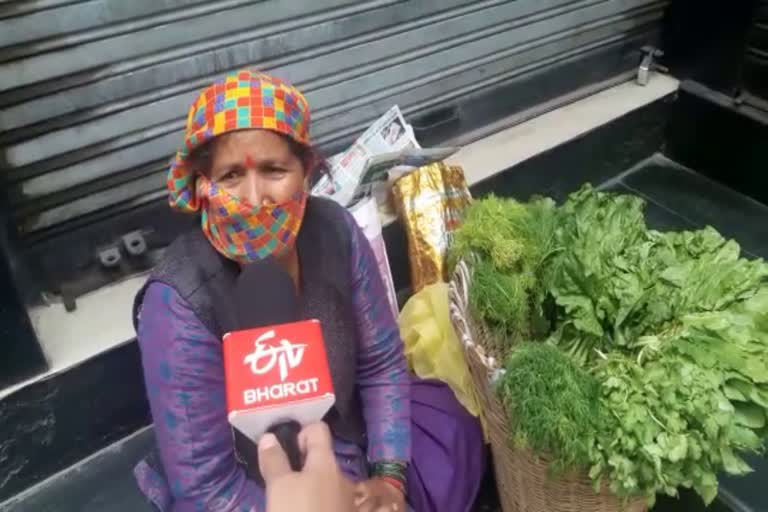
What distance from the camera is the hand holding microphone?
2.74ft

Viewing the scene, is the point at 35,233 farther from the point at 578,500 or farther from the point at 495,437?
the point at 578,500

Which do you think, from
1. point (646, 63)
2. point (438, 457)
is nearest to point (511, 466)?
point (438, 457)

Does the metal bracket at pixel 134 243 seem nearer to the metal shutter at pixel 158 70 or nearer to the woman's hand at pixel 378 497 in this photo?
the metal shutter at pixel 158 70

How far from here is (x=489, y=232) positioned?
1948mm

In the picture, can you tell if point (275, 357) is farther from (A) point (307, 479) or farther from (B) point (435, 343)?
(B) point (435, 343)

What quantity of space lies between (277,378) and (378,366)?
2.68ft

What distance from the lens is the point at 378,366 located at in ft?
5.95

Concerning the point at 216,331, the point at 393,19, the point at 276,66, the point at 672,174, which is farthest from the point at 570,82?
the point at 216,331

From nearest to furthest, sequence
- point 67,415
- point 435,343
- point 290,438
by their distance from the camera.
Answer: point 290,438, point 67,415, point 435,343

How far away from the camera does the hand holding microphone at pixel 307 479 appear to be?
83cm

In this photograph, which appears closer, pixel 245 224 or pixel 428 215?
pixel 245 224

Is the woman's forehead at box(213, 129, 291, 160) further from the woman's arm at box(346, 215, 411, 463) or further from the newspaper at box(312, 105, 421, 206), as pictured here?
the newspaper at box(312, 105, 421, 206)

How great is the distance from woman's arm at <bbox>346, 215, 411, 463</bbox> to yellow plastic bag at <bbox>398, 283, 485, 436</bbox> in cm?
32

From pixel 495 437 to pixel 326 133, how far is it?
124 centimetres
